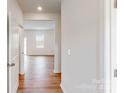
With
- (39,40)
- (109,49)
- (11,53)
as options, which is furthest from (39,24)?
(109,49)

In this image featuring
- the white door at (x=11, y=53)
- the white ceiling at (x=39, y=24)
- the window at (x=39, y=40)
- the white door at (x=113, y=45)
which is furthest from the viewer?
the window at (x=39, y=40)

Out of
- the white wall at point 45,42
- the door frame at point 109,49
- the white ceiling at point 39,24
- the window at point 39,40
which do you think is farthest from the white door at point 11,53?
the window at point 39,40

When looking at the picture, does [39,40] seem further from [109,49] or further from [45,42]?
[109,49]

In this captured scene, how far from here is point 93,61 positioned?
192 cm

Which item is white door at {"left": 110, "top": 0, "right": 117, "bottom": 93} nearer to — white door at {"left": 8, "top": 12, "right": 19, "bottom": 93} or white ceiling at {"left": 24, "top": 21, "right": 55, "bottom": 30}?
white door at {"left": 8, "top": 12, "right": 19, "bottom": 93}

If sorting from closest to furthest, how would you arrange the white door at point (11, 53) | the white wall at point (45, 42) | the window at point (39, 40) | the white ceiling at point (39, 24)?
the white door at point (11, 53), the white ceiling at point (39, 24), the white wall at point (45, 42), the window at point (39, 40)

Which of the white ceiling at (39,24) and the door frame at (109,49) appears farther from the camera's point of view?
the white ceiling at (39,24)

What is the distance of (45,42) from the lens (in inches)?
639

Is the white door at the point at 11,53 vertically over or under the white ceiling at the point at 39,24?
under

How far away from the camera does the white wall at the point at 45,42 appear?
52.4ft

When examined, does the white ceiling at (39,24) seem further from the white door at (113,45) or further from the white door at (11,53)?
the white door at (113,45)

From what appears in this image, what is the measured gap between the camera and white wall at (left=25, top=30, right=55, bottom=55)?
1596 centimetres
